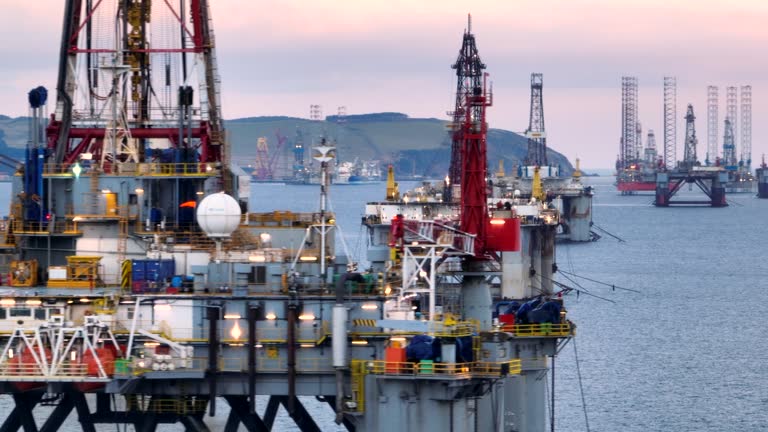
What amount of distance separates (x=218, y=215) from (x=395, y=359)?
28.3 ft

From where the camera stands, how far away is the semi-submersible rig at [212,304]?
4928cm

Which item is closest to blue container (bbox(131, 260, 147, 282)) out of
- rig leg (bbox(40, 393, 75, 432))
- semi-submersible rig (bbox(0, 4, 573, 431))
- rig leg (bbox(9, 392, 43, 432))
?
semi-submersible rig (bbox(0, 4, 573, 431))

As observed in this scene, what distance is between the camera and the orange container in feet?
159

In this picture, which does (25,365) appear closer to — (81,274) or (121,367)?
(121,367)

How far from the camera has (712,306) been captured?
493 feet

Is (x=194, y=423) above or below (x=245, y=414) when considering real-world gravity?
below

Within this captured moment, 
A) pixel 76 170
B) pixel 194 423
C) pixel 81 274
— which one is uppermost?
pixel 76 170

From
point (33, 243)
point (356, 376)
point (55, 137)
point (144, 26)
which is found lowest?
point (356, 376)

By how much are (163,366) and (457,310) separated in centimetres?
2115

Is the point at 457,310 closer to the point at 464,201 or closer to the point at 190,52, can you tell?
the point at 464,201

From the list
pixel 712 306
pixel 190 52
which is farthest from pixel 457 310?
pixel 712 306

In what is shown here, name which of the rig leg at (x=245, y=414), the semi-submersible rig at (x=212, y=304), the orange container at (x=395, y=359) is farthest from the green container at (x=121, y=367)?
the orange container at (x=395, y=359)

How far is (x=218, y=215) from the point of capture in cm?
5316

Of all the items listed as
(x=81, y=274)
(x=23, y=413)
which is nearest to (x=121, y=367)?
(x=81, y=274)
